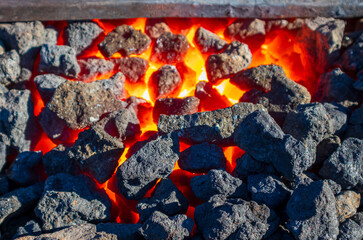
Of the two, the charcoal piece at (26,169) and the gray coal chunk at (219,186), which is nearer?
the gray coal chunk at (219,186)

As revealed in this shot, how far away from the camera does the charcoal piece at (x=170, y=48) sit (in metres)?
2.91

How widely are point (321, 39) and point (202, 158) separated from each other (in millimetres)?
1572

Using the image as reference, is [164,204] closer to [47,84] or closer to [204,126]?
[204,126]

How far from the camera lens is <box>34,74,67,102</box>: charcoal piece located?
8.51ft

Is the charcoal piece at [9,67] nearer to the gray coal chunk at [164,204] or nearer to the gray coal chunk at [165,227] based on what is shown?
the gray coal chunk at [164,204]

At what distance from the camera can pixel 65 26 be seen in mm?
2975

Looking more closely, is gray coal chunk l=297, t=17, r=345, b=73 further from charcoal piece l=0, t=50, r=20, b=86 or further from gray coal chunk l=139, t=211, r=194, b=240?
charcoal piece l=0, t=50, r=20, b=86

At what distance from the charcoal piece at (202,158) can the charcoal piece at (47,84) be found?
1162mm

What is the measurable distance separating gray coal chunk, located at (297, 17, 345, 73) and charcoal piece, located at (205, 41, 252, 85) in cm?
62

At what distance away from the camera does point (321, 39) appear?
9.43ft

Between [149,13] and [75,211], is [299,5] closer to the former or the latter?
[149,13]

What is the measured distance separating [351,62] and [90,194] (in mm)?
2302

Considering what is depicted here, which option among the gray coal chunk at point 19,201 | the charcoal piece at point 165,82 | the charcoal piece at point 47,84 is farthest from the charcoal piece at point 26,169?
the charcoal piece at point 165,82

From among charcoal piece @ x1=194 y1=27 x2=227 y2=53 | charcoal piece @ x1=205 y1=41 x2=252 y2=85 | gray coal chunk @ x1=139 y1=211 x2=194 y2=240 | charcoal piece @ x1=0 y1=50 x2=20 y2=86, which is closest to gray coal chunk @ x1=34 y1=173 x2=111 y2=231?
gray coal chunk @ x1=139 y1=211 x2=194 y2=240
